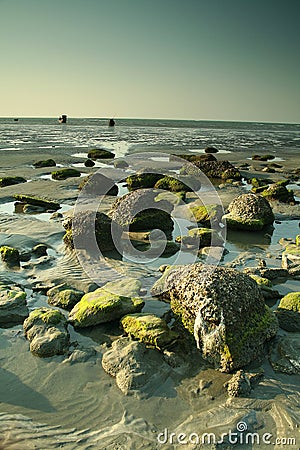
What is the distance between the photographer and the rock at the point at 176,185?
13867 millimetres

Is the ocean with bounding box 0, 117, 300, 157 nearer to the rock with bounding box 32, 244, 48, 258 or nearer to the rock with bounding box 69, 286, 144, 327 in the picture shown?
the rock with bounding box 32, 244, 48, 258

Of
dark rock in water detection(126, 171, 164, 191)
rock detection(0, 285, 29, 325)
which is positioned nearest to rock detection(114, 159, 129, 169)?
dark rock in water detection(126, 171, 164, 191)

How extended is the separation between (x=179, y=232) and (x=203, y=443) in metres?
6.01

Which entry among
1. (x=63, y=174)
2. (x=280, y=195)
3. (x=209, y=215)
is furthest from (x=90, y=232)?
(x=63, y=174)

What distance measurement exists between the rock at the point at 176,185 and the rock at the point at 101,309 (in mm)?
8961

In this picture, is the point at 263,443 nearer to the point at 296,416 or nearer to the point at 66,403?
the point at 296,416

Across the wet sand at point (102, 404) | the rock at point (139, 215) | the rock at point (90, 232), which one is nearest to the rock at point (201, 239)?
the rock at point (139, 215)

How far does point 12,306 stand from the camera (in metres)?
5.12

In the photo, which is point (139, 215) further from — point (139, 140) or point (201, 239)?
point (139, 140)

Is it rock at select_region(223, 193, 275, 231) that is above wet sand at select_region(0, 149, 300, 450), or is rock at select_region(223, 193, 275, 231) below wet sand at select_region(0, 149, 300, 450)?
above

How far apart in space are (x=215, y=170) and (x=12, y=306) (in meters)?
14.9

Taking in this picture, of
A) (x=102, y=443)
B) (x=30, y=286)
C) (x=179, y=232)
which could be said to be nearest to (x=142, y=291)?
(x=30, y=286)

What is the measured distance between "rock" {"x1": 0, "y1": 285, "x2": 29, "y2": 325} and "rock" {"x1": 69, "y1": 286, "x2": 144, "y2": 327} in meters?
0.70

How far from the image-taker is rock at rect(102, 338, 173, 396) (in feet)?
12.5
